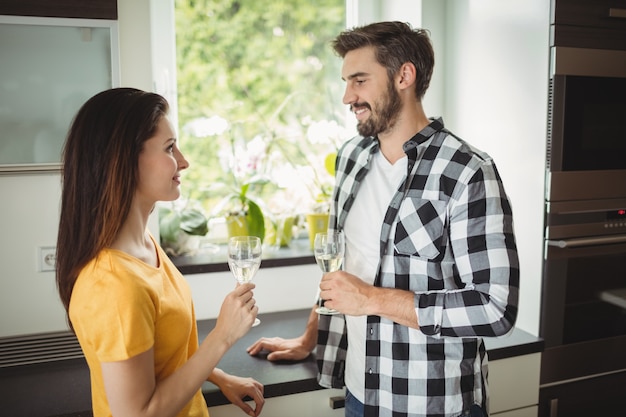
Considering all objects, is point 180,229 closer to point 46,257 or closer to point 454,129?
point 46,257

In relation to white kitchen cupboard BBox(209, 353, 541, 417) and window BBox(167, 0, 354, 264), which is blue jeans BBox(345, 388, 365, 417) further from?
window BBox(167, 0, 354, 264)

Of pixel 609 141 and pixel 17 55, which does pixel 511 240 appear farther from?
pixel 17 55

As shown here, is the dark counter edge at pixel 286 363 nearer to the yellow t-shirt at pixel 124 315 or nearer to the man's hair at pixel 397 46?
the yellow t-shirt at pixel 124 315

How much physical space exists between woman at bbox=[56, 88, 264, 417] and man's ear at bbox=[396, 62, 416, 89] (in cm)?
68

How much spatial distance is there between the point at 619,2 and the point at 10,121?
1976 millimetres

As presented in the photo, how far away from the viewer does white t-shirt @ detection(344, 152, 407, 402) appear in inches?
62.4

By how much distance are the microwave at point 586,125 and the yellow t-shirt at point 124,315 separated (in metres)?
1.32

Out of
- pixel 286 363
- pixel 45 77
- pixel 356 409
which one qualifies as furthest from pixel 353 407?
pixel 45 77

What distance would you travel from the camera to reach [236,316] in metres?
1.25

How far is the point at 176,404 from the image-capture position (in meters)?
1.16

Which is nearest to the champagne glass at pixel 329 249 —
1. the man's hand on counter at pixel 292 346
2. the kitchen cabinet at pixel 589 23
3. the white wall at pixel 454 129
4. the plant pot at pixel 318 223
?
the man's hand on counter at pixel 292 346

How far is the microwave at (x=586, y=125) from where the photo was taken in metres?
1.86

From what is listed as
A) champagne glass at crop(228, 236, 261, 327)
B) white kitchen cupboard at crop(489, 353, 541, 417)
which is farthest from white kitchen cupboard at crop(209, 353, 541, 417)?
champagne glass at crop(228, 236, 261, 327)

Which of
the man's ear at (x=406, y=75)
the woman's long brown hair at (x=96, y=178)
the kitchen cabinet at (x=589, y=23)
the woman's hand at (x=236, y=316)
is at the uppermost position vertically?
the kitchen cabinet at (x=589, y=23)
